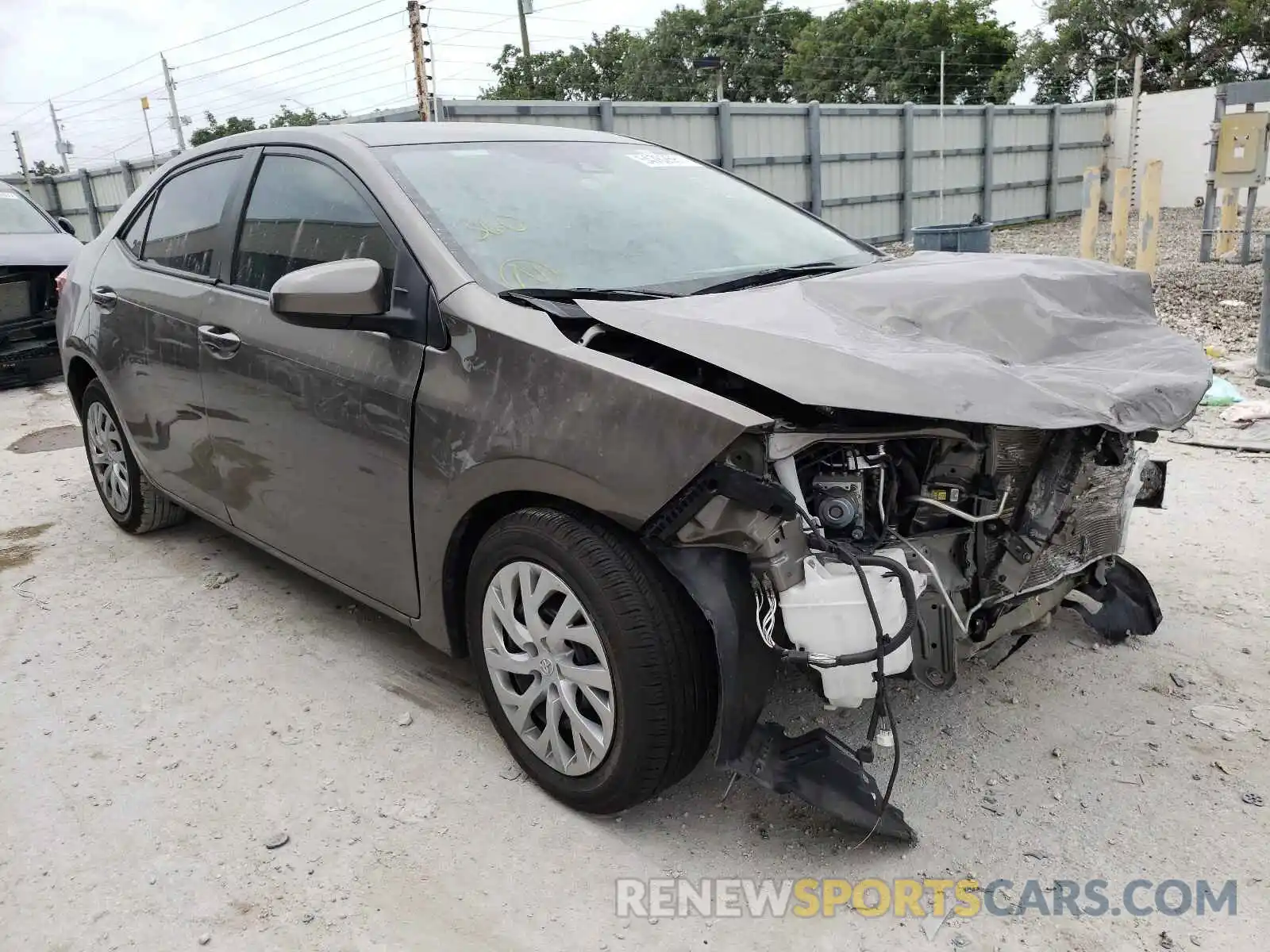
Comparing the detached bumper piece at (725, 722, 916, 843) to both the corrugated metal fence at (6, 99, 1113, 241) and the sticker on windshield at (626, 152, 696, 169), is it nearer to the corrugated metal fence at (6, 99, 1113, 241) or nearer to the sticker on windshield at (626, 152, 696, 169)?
the sticker on windshield at (626, 152, 696, 169)

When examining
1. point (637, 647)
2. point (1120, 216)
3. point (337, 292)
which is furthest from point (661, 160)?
point (1120, 216)

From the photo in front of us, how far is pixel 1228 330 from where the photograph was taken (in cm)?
799

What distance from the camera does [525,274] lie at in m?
2.68

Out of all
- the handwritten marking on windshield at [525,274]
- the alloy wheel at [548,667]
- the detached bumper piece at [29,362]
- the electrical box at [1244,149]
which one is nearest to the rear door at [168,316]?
the handwritten marking on windshield at [525,274]

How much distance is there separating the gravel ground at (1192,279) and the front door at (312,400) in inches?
244

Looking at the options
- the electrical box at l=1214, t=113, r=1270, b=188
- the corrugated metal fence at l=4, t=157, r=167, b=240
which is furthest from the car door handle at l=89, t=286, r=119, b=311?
the corrugated metal fence at l=4, t=157, r=167, b=240

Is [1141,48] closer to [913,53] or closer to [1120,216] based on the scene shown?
[913,53]

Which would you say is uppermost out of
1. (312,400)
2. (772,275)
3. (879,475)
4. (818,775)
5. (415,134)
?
(415,134)

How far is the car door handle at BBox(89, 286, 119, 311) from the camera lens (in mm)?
4176

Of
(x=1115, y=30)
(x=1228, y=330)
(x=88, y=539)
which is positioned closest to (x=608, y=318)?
(x=88, y=539)

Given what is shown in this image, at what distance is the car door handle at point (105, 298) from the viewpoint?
4.18m

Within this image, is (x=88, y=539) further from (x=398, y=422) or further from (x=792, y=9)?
(x=792, y=9)

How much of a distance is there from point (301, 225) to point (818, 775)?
7.45ft

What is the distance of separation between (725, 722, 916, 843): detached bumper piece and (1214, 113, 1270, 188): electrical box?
11474 mm
